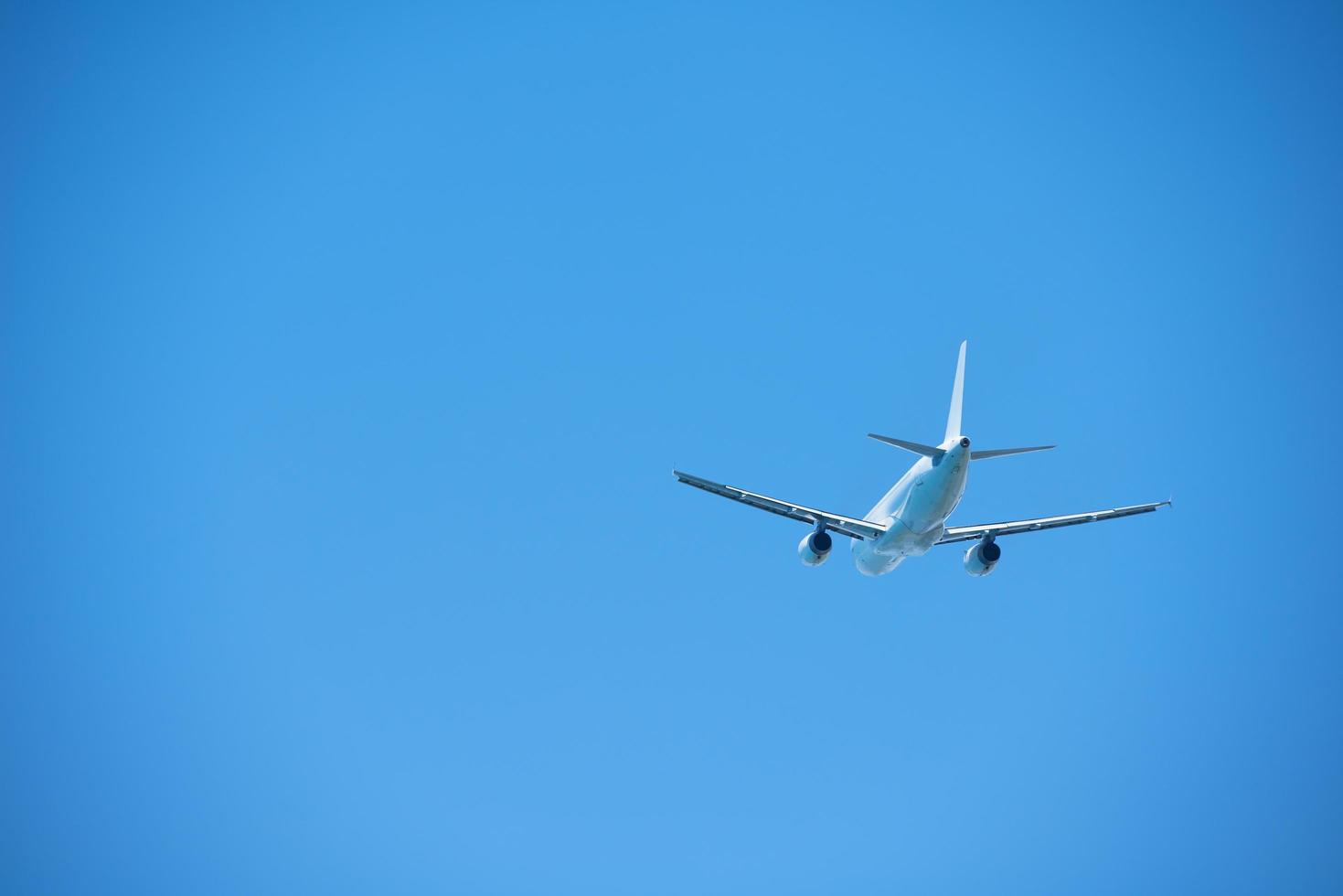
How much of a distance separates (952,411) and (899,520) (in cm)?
487

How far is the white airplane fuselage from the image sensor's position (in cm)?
3525

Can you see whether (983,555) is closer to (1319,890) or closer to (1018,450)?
(1018,450)

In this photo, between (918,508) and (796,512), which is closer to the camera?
(918,508)

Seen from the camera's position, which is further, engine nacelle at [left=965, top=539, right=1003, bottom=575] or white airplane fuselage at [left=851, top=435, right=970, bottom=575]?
engine nacelle at [left=965, top=539, right=1003, bottom=575]

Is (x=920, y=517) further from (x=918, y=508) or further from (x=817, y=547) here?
(x=817, y=547)

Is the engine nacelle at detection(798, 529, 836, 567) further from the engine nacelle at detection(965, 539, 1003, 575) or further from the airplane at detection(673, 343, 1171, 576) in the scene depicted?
the engine nacelle at detection(965, 539, 1003, 575)

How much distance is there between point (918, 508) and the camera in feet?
122

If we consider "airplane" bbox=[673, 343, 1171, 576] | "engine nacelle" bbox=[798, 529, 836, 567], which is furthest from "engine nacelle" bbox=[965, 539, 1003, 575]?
"engine nacelle" bbox=[798, 529, 836, 567]

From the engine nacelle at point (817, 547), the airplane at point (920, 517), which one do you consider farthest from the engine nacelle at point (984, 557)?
the engine nacelle at point (817, 547)

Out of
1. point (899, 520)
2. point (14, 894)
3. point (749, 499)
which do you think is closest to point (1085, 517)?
point (899, 520)

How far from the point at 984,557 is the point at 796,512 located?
807cm

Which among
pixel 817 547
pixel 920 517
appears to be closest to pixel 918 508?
pixel 920 517

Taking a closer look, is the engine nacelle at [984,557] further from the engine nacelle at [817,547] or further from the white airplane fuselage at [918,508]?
the engine nacelle at [817,547]

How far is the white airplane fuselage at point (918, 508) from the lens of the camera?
116 feet
